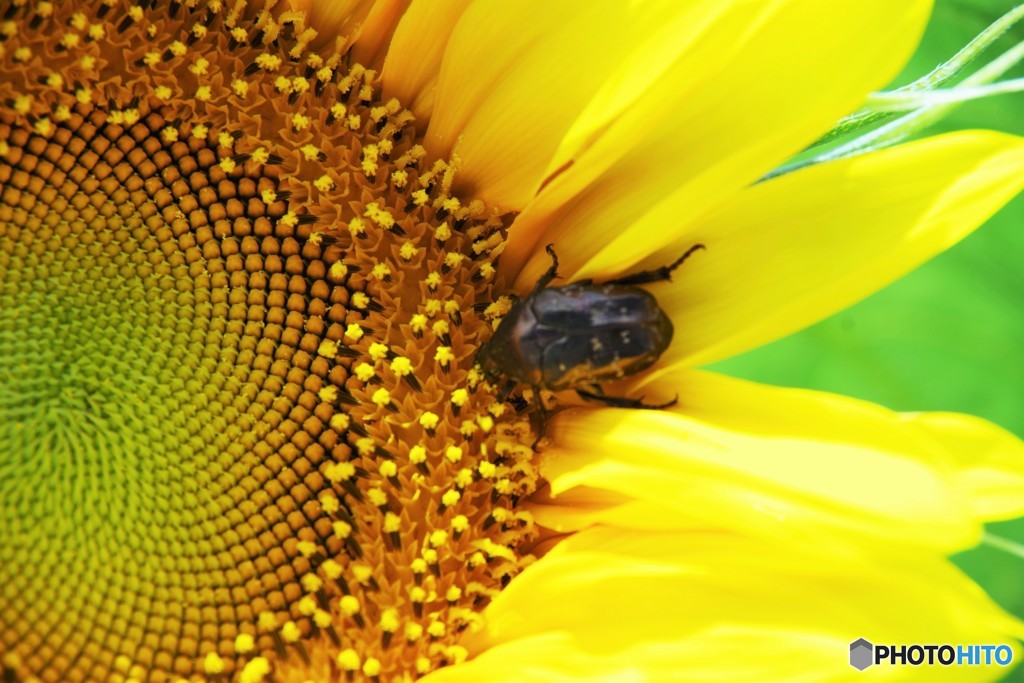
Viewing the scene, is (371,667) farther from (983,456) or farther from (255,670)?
(983,456)

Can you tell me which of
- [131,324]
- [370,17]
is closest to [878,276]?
[370,17]

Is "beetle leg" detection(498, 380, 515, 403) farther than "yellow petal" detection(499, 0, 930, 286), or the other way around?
"beetle leg" detection(498, 380, 515, 403)

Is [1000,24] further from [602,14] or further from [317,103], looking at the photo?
[317,103]

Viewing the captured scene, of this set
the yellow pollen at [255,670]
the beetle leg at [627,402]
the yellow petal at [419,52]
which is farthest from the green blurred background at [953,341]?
the yellow pollen at [255,670]

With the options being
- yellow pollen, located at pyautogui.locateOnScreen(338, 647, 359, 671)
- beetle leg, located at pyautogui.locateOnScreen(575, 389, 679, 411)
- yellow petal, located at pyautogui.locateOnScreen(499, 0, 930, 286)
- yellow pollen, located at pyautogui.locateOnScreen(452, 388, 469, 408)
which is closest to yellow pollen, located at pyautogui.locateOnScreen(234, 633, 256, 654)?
yellow pollen, located at pyautogui.locateOnScreen(338, 647, 359, 671)

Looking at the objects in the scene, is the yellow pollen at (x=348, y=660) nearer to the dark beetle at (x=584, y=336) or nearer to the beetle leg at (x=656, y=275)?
the dark beetle at (x=584, y=336)

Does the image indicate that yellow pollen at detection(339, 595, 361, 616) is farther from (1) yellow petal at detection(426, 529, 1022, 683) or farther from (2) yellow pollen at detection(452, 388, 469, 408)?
(2) yellow pollen at detection(452, 388, 469, 408)
